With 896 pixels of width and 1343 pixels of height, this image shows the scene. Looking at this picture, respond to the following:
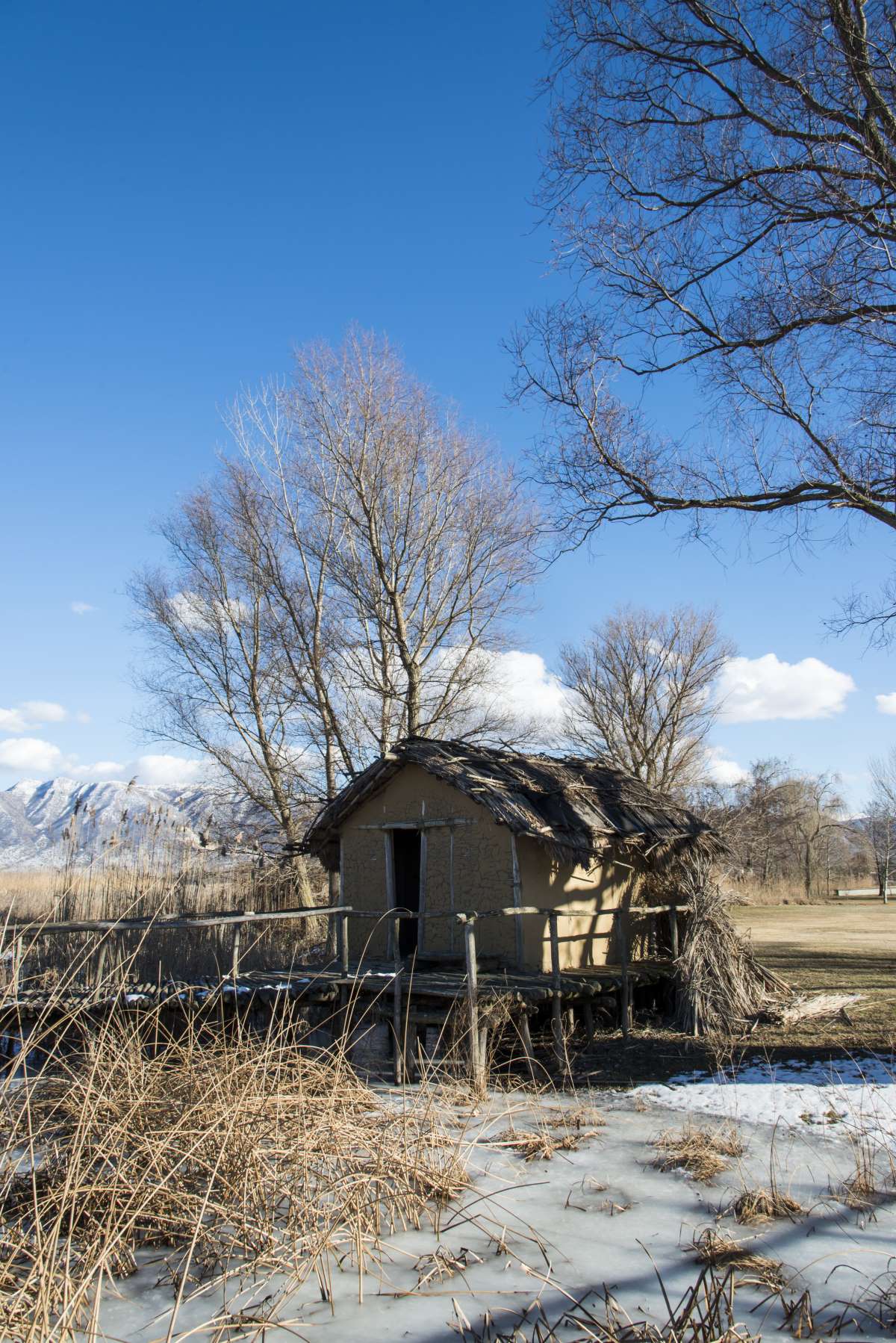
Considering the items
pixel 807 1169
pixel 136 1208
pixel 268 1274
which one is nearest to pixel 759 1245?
pixel 807 1169

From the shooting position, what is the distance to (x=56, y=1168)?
4.29 metres

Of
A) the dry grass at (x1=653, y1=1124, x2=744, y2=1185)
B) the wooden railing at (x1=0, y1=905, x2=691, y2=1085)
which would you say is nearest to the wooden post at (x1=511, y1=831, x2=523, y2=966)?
the wooden railing at (x1=0, y1=905, x2=691, y2=1085)

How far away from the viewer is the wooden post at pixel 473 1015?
7.55 meters

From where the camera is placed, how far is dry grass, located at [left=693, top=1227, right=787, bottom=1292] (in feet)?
12.6

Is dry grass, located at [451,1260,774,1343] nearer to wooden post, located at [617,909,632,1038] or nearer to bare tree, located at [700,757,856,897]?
wooden post, located at [617,909,632,1038]

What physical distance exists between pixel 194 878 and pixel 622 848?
26.4 ft

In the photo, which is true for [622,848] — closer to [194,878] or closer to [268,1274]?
[194,878]

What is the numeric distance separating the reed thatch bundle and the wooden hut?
3.99 feet

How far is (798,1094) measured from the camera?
7.34 m

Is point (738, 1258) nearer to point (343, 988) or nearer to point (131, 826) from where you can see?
point (343, 988)

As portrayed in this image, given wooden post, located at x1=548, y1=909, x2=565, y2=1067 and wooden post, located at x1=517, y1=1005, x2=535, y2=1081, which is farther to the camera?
wooden post, located at x1=548, y1=909, x2=565, y2=1067

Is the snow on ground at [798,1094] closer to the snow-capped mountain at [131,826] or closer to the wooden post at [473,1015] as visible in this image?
the wooden post at [473,1015]

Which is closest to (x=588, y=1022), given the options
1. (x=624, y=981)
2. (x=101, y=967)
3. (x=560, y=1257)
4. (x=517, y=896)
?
(x=624, y=981)

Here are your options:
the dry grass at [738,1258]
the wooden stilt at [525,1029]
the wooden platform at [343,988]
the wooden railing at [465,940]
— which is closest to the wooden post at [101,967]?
the wooden railing at [465,940]
